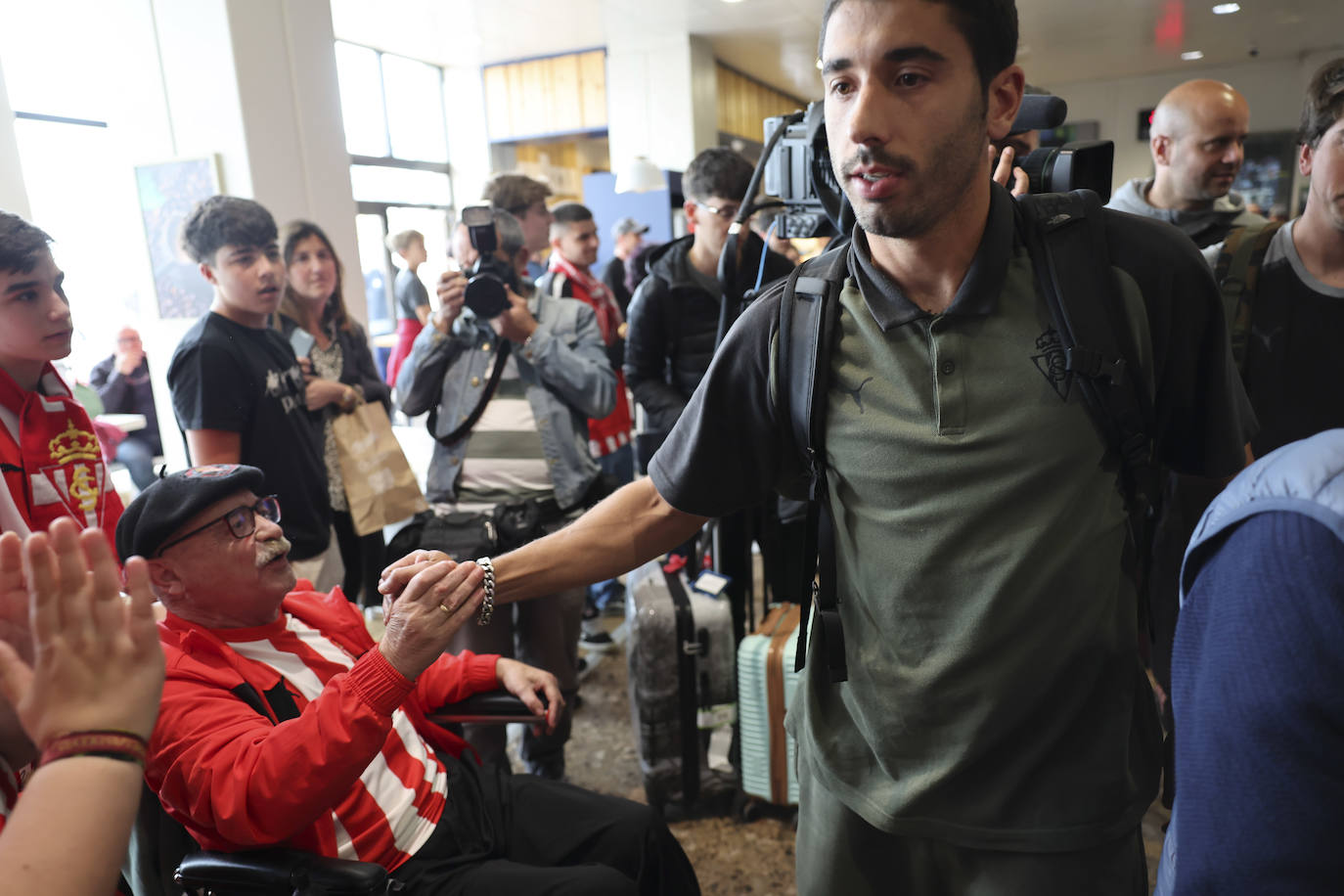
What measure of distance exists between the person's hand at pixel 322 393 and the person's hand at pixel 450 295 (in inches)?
13.8

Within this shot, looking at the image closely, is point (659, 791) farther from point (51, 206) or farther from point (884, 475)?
point (51, 206)

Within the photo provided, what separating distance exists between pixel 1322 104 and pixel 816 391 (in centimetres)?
147

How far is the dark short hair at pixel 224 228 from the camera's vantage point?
2.25 m

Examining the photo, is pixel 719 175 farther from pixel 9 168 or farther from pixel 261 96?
pixel 9 168

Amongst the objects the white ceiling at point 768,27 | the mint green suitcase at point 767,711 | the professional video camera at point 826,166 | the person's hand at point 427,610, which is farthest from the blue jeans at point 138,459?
the white ceiling at point 768,27

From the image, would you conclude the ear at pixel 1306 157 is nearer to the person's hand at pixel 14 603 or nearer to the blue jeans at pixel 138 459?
the person's hand at pixel 14 603

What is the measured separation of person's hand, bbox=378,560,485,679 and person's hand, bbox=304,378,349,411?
1235 mm

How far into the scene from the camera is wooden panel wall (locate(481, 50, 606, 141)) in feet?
29.9

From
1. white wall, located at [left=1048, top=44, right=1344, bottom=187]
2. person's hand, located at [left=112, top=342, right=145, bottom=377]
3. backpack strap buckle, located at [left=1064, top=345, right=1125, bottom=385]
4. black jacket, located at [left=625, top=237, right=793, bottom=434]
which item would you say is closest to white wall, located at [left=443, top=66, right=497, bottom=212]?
person's hand, located at [left=112, top=342, right=145, bottom=377]

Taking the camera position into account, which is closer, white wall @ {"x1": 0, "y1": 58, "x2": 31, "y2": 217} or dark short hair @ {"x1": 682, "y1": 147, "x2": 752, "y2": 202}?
dark short hair @ {"x1": 682, "y1": 147, "x2": 752, "y2": 202}

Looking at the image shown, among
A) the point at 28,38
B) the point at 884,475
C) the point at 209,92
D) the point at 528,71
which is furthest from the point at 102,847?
the point at 528,71

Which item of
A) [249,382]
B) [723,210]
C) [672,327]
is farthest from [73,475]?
[723,210]

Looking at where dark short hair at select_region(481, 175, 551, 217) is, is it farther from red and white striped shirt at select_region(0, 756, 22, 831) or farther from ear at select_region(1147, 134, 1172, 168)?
red and white striped shirt at select_region(0, 756, 22, 831)

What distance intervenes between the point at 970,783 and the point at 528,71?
31.8 ft
